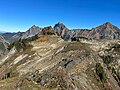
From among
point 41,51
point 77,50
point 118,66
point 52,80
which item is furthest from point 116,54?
point 52,80

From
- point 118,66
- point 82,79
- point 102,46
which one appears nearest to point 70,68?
point 82,79

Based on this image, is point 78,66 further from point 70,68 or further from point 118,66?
point 118,66

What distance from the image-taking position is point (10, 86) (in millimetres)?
30188

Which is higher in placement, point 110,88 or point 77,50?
point 77,50

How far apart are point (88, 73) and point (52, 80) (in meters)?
15.7

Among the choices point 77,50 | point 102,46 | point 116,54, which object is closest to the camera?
point 77,50

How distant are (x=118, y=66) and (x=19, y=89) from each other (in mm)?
41039

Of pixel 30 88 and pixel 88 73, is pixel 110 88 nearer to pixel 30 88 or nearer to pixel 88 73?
pixel 88 73

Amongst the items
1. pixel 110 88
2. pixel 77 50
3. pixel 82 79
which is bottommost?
pixel 110 88

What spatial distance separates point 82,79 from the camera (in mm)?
39969

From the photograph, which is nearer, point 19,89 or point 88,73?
point 19,89

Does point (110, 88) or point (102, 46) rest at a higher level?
point (102, 46)

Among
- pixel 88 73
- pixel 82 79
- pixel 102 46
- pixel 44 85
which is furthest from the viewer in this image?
pixel 102 46

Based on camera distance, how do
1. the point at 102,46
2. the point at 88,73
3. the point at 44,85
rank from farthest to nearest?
the point at 102,46 → the point at 88,73 → the point at 44,85
